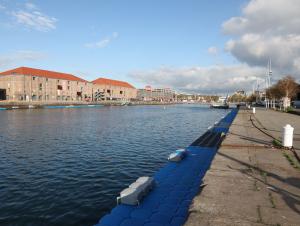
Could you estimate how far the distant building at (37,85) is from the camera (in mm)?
118250

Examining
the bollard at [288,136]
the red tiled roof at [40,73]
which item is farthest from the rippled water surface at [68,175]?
the red tiled roof at [40,73]

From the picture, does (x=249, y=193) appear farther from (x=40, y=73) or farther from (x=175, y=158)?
(x=40, y=73)

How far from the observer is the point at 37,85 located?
125750 millimetres

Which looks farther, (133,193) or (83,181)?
(83,181)

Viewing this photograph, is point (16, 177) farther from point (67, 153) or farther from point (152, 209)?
point (152, 209)

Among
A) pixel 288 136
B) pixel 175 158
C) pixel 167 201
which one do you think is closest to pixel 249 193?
pixel 167 201

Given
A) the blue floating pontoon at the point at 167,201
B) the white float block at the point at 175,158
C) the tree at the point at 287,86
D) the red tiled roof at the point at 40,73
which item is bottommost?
the blue floating pontoon at the point at 167,201

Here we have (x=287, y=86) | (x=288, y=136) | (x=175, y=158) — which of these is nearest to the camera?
(x=288, y=136)

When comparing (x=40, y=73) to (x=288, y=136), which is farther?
(x=40, y=73)

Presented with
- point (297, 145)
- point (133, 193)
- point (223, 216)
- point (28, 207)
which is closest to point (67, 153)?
point (28, 207)

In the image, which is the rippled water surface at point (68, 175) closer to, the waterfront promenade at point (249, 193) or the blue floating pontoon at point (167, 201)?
the blue floating pontoon at point (167, 201)

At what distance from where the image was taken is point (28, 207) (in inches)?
409

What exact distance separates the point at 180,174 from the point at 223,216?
24.9ft

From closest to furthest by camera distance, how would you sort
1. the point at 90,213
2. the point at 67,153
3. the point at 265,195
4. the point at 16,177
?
the point at 265,195
the point at 90,213
the point at 16,177
the point at 67,153
